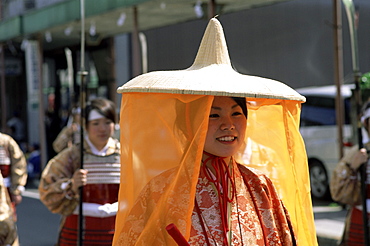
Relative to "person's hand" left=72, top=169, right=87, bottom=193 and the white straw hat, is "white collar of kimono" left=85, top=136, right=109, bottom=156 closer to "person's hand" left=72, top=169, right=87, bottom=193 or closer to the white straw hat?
"person's hand" left=72, top=169, right=87, bottom=193

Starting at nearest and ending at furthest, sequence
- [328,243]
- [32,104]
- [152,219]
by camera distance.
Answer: [152,219] < [328,243] < [32,104]

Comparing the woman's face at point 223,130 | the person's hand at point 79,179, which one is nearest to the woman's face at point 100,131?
the person's hand at point 79,179

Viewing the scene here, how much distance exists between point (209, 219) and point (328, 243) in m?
5.10

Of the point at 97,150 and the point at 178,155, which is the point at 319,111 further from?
the point at 178,155

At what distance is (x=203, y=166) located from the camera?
270 cm

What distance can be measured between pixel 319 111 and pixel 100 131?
6.49m

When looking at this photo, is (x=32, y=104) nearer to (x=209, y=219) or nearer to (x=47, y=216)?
(x=47, y=216)

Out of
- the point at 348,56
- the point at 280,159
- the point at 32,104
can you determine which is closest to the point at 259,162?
the point at 280,159

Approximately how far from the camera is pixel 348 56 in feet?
34.1

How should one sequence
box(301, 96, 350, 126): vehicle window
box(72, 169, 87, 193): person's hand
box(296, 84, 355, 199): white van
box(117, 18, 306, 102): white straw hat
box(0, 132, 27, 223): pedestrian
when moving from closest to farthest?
box(117, 18, 306, 102): white straw hat
box(72, 169, 87, 193): person's hand
box(0, 132, 27, 223): pedestrian
box(296, 84, 355, 199): white van
box(301, 96, 350, 126): vehicle window

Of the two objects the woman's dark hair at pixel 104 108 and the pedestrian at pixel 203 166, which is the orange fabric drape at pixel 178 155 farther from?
the woman's dark hair at pixel 104 108

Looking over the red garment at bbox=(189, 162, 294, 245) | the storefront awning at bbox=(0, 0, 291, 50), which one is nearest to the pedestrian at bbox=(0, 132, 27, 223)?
the storefront awning at bbox=(0, 0, 291, 50)

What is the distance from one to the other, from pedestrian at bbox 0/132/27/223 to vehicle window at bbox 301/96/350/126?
5583 millimetres

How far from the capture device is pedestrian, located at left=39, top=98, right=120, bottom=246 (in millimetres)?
4887
